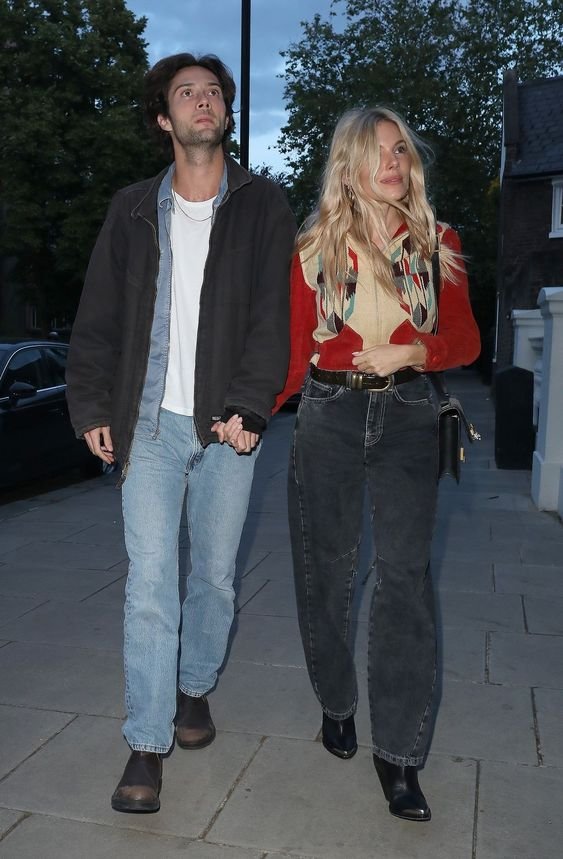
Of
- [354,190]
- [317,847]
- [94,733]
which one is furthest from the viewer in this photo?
[94,733]

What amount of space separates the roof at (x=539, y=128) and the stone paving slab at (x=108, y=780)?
26.2m

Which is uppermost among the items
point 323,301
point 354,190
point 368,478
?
point 354,190

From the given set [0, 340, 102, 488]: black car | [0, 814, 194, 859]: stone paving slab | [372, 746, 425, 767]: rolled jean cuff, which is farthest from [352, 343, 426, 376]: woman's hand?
[0, 340, 102, 488]: black car

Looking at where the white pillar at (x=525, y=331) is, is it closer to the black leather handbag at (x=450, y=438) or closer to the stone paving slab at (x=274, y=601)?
the stone paving slab at (x=274, y=601)

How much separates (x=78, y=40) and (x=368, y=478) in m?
30.0

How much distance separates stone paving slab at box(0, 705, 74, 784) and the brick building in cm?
2467

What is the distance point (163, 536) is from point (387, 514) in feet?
2.21

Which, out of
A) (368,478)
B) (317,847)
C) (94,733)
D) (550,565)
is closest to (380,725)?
(317,847)

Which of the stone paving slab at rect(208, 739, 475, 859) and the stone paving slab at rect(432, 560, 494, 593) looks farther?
the stone paving slab at rect(432, 560, 494, 593)

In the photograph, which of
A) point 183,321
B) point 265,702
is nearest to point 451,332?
point 183,321

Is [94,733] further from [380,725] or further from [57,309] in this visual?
[57,309]

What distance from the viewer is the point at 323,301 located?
2.99 metres

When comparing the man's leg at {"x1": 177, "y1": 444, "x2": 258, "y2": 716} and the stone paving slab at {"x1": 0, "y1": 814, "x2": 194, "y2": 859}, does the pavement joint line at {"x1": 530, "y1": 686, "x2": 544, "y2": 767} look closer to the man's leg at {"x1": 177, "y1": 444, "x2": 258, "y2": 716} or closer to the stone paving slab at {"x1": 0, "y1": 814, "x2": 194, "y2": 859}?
the man's leg at {"x1": 177, "y1": 444, "x2": 258, "y2": 716}

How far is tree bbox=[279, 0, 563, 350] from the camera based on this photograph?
128ft
